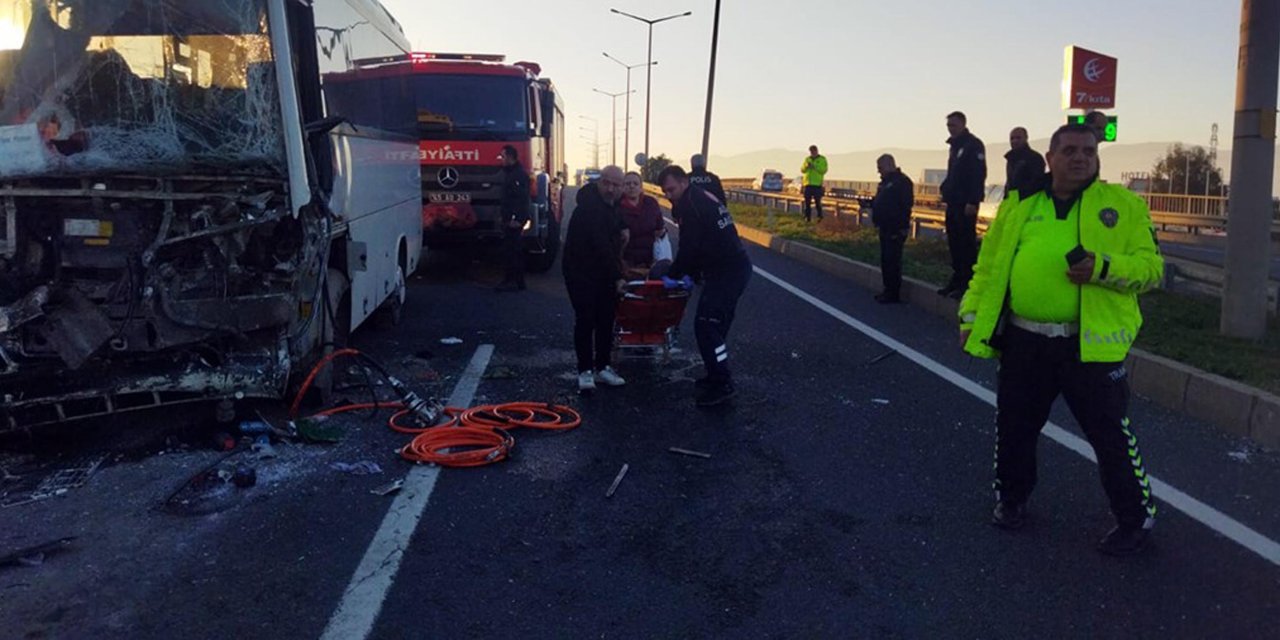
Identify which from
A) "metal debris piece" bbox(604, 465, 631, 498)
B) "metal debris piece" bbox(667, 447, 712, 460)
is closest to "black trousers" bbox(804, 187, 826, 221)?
"metal debris piece" bbox(667, 447, 712, 460)

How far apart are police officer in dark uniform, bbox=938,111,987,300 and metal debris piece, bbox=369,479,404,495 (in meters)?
7.73

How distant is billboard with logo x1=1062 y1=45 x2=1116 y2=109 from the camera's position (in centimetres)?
1347

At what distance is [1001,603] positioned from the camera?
412cm

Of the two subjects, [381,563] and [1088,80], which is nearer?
[381,563]

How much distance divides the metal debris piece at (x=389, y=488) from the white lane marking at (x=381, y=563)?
1.3 inches

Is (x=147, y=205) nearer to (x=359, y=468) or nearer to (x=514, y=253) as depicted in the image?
(x=359, y=468)

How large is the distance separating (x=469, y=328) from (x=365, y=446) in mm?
4373

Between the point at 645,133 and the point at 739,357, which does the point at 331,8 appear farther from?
the point at 645,133

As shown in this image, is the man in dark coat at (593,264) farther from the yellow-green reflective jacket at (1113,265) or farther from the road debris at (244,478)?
the yellow-green reflective jacket at (1113,265)

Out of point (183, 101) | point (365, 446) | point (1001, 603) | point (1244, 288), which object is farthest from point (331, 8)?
point (1244, 288)

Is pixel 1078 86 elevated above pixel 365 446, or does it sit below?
above

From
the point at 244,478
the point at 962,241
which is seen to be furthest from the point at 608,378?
the point at 962,241

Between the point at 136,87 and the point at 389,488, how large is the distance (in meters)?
2.69

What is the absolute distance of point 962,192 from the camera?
39.1 ft
